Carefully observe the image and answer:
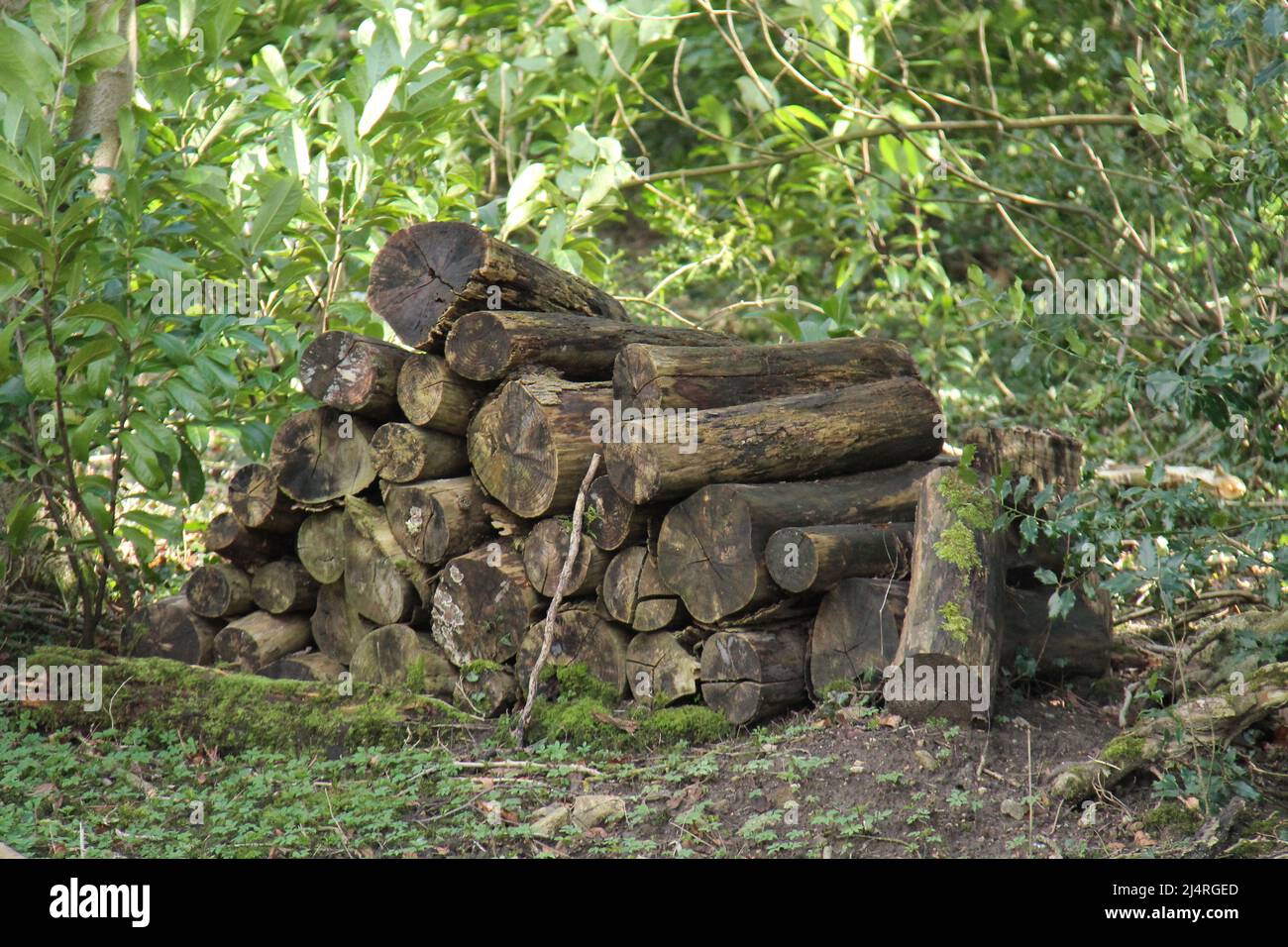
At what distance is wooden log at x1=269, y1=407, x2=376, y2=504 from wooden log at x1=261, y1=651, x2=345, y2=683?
0.72 meters

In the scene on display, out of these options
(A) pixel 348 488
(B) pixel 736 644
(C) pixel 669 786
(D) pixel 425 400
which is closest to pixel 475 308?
(D) pixel 425 400

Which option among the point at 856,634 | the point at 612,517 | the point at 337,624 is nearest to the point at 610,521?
the point at 612,517

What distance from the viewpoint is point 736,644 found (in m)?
4.73

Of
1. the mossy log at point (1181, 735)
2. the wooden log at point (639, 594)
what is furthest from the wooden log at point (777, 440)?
the mossy log at point (1181, 735)

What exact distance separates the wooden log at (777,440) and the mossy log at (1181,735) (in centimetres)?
159

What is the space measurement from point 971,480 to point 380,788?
2.31 metres

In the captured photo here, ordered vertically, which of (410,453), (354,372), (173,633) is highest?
(354,372)

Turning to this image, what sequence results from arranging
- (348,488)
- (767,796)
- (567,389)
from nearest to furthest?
(767,796)
(567,389)
(348,488)

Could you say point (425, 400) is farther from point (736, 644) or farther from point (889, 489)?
point (889, 489)

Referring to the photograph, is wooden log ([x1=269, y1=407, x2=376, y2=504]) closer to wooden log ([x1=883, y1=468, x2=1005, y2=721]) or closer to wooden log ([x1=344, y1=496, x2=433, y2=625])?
wooden log ([x1=344, y1=496, x2=433, y2=625])

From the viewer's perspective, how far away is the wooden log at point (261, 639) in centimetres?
562

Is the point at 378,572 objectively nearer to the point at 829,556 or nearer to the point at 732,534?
the point at 732,534

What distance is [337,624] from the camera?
562 cm

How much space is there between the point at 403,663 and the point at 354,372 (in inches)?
49.4
